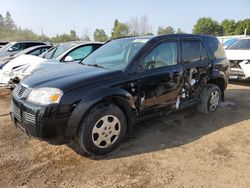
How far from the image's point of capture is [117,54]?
14.6 ft

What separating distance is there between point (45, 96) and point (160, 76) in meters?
1.83

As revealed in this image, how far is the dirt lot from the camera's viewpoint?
318cm

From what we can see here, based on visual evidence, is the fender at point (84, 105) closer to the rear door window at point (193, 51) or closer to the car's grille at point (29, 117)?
the car's grille at point (29, 117)

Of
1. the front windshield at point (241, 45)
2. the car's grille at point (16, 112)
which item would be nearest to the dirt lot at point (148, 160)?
the car's grille at point (16, 112)

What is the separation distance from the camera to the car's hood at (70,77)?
346 cm

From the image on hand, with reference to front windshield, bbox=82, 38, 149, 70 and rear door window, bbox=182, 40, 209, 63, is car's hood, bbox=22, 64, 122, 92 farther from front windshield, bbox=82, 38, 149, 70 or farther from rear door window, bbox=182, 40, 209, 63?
rear door window, bbox=182, 40, 209, 63

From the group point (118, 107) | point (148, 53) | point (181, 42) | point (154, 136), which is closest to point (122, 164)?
point (118, 107)

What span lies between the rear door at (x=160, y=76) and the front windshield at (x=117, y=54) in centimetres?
25

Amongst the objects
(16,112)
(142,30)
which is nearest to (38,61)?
(16,112)

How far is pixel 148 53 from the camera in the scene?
13.7ft

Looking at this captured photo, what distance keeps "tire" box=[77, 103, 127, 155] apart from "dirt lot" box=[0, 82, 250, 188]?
160 mm

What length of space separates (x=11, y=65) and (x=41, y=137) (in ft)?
16.5

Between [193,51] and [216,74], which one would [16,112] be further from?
[216,74]

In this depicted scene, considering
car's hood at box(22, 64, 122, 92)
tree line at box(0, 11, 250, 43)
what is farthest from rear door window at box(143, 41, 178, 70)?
tree line at box(0, 11, 250, 43)
